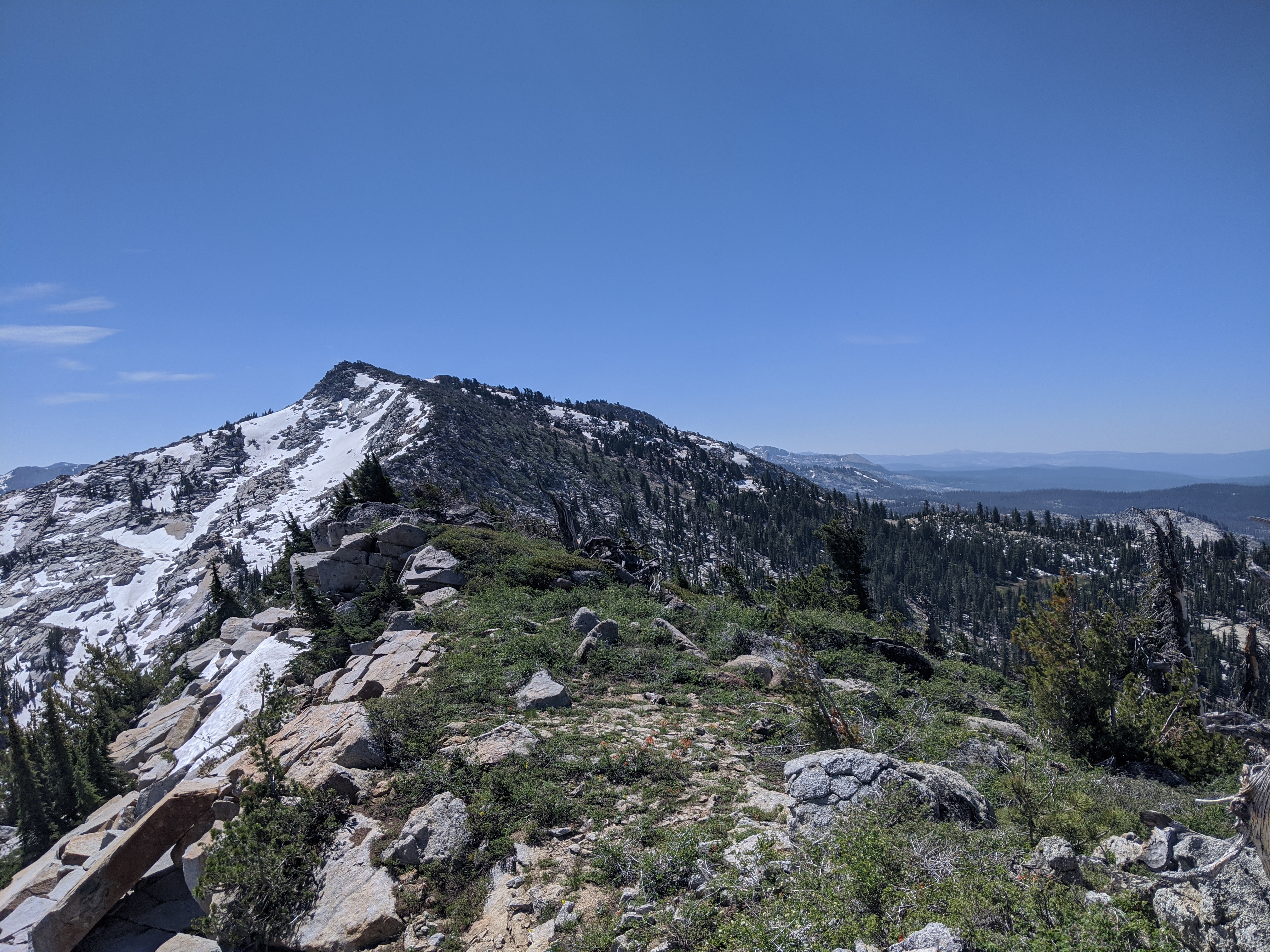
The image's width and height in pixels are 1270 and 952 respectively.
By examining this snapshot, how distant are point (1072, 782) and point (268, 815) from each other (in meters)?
12.5

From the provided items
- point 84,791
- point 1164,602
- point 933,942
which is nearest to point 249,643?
point 84,791

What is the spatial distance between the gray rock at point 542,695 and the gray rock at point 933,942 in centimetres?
855

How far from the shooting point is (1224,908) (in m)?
4.85

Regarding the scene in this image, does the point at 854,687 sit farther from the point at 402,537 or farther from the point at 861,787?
the point at 402,537

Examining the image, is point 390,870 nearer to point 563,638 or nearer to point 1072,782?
point 563,638

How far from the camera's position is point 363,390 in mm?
173500

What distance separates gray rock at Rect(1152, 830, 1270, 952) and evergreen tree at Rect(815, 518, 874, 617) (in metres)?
29.2

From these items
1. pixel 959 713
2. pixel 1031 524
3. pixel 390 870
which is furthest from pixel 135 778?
pixel 1031 524

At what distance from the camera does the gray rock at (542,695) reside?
40.5 feet

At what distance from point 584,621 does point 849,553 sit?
23.0 meters

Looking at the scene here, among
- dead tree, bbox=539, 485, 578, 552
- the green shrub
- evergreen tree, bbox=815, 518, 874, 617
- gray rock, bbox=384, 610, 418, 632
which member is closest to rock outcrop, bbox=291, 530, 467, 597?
gray rock, bbox=384, 610, 418, 632

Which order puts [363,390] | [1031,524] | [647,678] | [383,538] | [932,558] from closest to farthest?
1. [647,678]
2. [383,538]
3. [932,558]
4. [363,390]
5. [1031,524]

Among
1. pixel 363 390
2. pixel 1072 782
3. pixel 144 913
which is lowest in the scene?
pixel 144 913

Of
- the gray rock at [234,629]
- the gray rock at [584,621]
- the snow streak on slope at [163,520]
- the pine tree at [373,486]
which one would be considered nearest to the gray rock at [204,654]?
the gray rock at [234,629]
